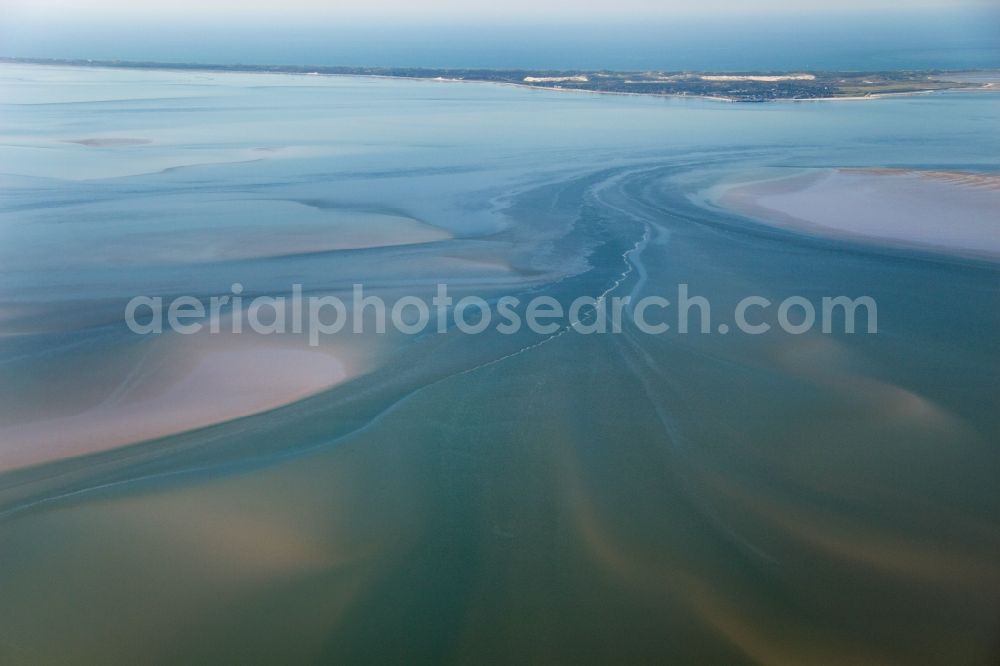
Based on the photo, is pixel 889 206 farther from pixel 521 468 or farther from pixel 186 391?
pixel 186 391

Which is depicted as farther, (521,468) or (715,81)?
(715,81)

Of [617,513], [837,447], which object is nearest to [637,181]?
[837,447]

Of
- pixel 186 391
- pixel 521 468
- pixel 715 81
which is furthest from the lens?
pixel 715 81

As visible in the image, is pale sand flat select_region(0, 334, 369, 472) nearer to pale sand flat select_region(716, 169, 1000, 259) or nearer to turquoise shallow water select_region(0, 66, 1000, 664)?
turquoise shallow water select_region(0, 66, 1000, 664)

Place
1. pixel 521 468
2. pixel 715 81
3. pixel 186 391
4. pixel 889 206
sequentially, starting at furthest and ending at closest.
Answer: pixel 715 81
pixel 889 206
pixel 186 391
pixel 521 468

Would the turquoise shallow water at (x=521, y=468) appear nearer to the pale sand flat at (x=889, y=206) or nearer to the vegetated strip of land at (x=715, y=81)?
the pale sand flat at (x=889, y=206)

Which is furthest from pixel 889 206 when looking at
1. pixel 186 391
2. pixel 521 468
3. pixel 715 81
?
pixel 715 81
